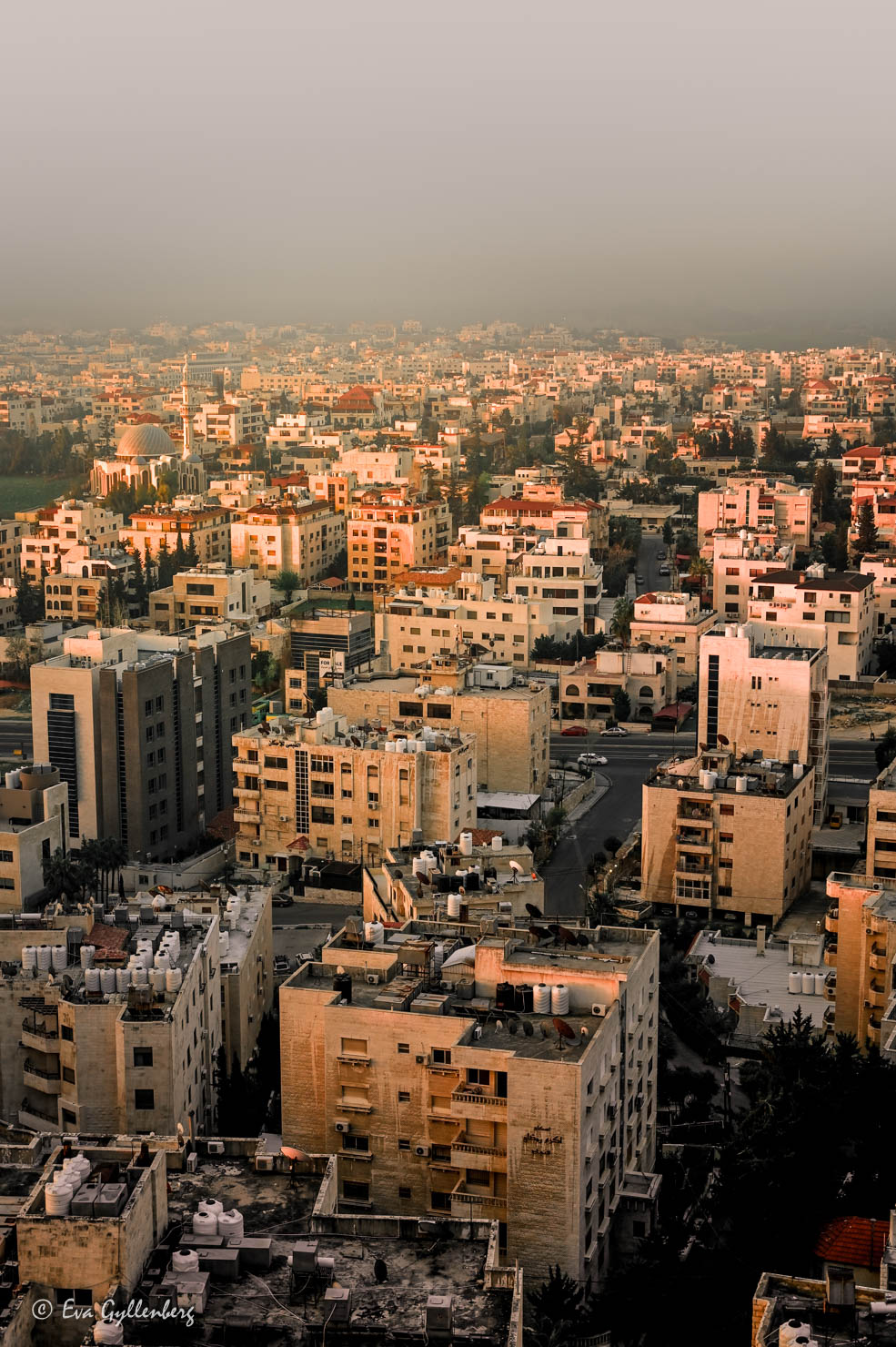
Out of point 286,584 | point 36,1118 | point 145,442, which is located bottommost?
point 36,1118

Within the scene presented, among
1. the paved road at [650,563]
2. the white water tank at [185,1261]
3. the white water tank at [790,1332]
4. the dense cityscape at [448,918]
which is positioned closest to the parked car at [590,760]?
the dense cityscape at [448,918]

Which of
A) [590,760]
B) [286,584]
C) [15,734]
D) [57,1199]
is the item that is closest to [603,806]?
[590,760]

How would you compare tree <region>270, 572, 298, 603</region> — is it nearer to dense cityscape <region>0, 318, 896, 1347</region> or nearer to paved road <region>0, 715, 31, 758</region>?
dense cityscape <region>0, 318, 896, 1347</region>

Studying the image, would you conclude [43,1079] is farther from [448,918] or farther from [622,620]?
[622,620]

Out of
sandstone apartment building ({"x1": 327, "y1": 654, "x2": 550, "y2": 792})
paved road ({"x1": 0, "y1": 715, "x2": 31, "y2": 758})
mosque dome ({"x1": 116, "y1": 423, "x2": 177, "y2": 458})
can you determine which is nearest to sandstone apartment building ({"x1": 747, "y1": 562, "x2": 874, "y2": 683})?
sandstone apartment building ({"x1": 327, "y1": 654, "x2": 550, "y2": 792})

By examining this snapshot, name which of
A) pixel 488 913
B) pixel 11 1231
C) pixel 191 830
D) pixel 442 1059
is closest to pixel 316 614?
pixel 191 830

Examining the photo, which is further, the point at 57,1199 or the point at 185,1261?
the point at 185,1261

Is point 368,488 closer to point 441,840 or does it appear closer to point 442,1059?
point 441,840
